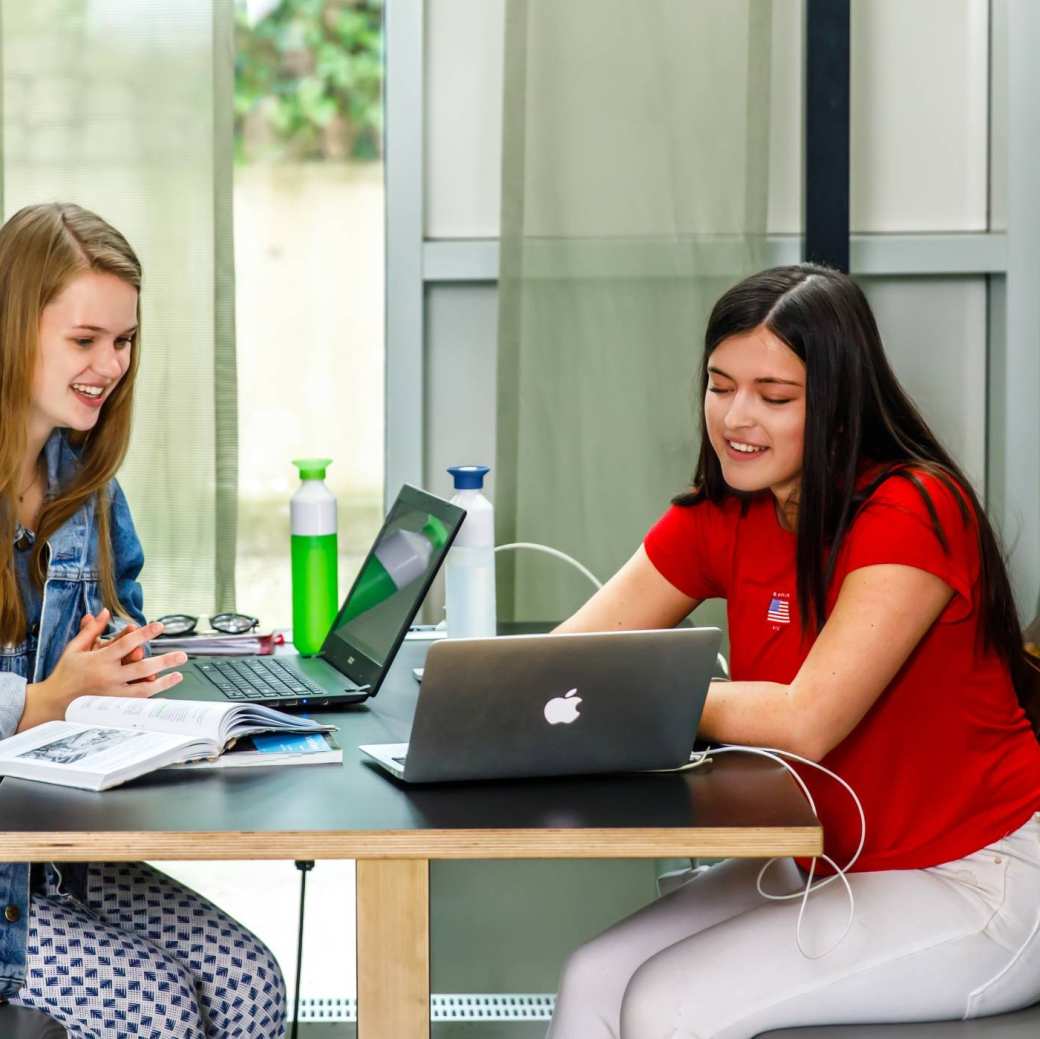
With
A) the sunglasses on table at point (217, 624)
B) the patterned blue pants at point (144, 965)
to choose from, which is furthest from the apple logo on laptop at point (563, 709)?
the sunglasses on table at point (217, 624)

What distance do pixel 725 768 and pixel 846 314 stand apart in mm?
491

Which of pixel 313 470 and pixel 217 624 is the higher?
pixel 313 470

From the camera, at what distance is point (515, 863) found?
2.43 metres

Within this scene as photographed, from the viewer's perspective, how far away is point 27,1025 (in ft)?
4.35

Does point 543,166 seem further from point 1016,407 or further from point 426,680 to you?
point 426,680

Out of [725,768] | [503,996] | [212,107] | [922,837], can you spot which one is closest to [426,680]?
[725,768]

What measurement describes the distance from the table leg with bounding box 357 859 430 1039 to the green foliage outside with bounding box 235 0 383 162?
377 centimetres

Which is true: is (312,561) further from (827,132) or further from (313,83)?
(313,83)

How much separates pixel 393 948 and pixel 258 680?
1.91 feet

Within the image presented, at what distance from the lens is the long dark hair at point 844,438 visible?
55.0 inches

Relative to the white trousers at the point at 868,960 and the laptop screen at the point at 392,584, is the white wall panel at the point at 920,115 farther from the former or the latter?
the white trousers at the point at 868,960

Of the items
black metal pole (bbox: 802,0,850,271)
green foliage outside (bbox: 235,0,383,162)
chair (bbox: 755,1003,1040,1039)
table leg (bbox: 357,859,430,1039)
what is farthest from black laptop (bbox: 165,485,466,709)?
green foliage outside (bbox: 235,0,383,162)

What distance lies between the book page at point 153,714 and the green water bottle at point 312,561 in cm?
42

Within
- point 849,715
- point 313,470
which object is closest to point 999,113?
point 313,470
